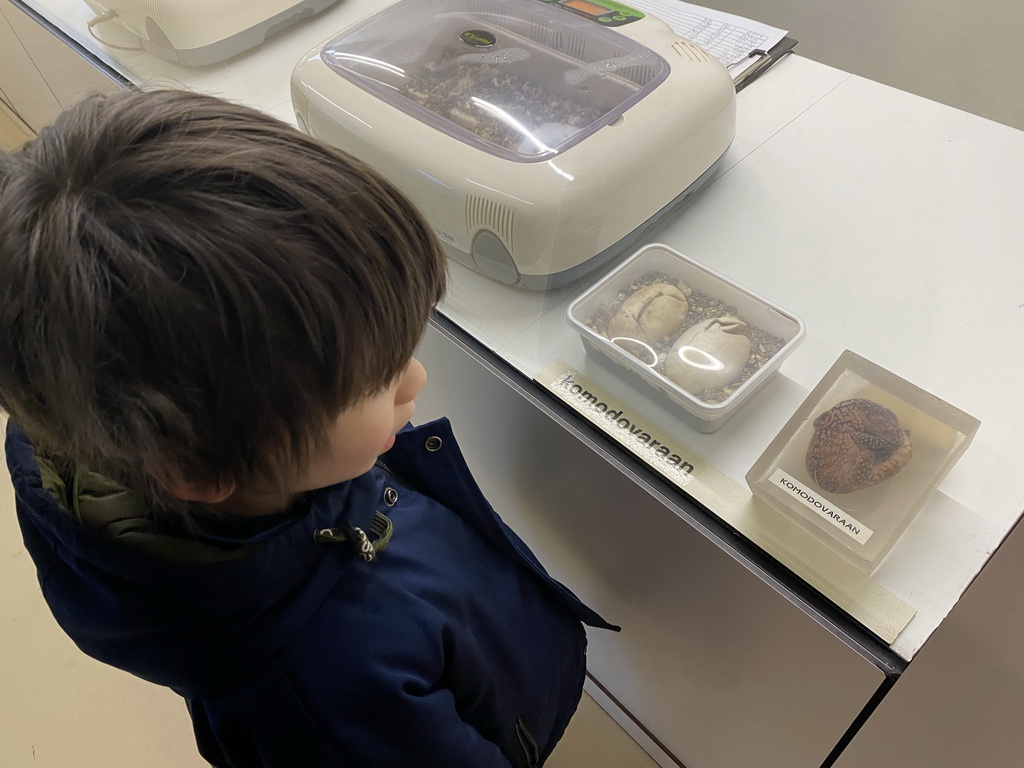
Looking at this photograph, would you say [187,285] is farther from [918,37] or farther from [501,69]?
[918,37]

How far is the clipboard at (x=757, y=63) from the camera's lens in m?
0.94

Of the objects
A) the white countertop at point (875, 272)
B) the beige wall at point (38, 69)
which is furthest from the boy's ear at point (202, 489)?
the beige wall at point (38, 69)

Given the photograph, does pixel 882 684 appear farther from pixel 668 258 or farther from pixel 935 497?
pixel 668 258

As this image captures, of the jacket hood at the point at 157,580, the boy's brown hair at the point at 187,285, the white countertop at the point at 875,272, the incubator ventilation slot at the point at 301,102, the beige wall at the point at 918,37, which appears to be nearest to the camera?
the boy's brown hair at the point at 187,285

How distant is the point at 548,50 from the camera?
0.83 metres

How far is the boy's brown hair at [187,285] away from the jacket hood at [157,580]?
0.05m

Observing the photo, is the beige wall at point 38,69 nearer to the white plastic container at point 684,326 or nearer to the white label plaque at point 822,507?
the white plastic container at point 684,326

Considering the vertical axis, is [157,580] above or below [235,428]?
below

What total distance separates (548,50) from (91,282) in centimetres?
64

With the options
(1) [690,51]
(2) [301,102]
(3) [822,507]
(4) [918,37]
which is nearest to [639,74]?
(1) [690,51]

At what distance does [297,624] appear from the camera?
0.49m

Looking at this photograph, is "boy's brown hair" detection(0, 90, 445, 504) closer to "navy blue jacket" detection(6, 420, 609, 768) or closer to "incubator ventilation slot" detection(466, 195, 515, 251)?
"navy blue jacket" detection(6, 420, 609, 768)

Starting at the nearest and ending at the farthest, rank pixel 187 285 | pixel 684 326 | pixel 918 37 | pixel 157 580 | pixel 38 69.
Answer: pixel 187 285, pixel 157 580, pixel 684 326, pixel 918 37, pixel 38 69

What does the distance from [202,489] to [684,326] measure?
1.40ft
